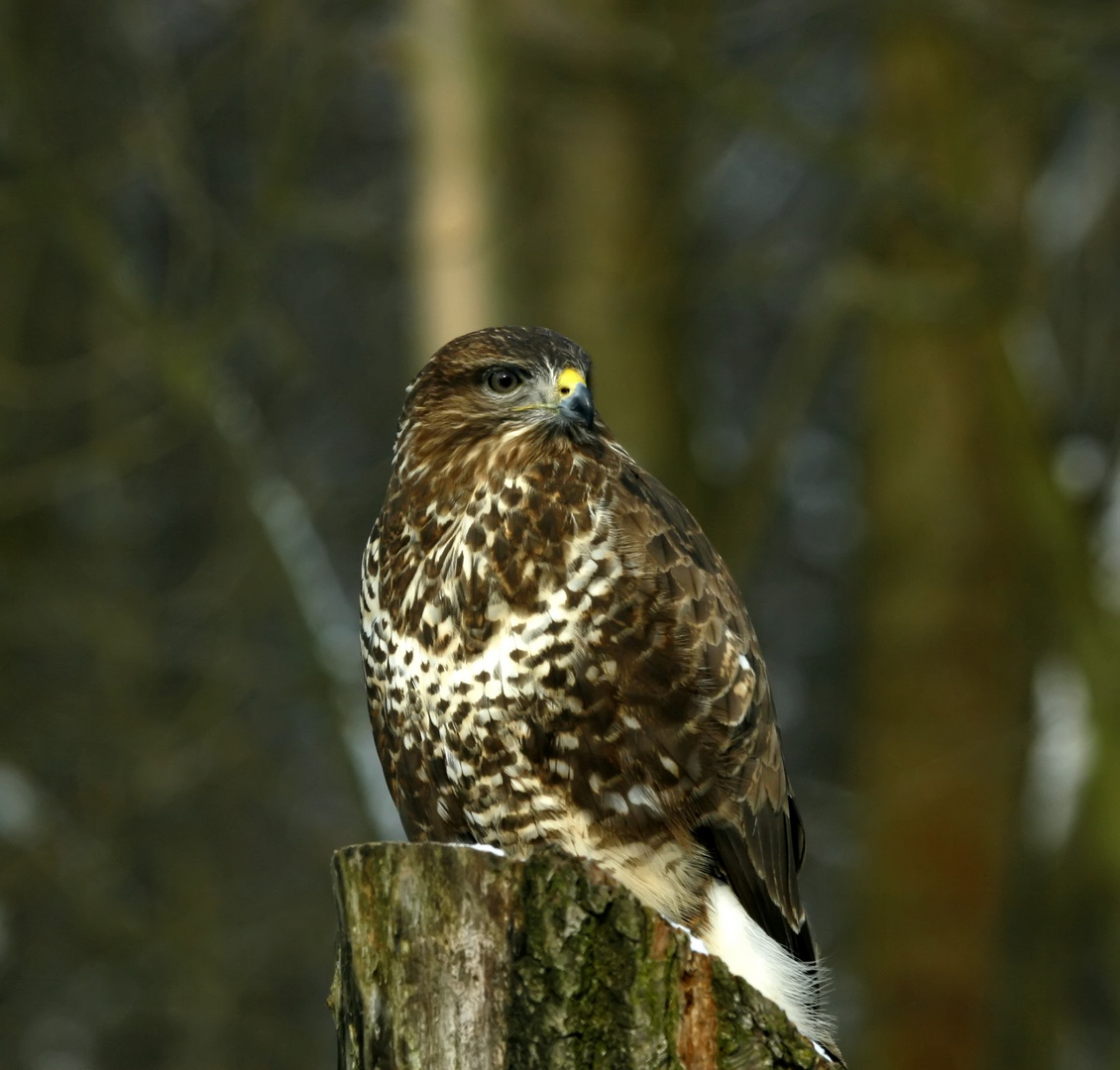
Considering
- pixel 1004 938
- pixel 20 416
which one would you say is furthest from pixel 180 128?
Result: pixel 1004 938

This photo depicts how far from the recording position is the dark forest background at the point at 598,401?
6477mm

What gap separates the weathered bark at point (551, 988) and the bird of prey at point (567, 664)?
74 cm

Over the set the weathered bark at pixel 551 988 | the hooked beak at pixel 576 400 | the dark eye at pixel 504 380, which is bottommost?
the weathered bark at pixel 551 988

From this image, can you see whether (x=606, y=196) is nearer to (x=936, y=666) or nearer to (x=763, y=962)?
(x=936, y=666)

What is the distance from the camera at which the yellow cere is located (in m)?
3.59

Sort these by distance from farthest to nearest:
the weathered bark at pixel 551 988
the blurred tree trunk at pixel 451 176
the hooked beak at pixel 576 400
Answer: the blurred tree trunk at pixel 451 176 → the hooked beak at pixel 576 400 → the weathered bark at pixel 551 988

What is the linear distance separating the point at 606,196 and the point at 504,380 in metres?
3.54

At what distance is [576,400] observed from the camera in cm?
354

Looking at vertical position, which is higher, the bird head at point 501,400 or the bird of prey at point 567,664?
the bird head at point 501,400

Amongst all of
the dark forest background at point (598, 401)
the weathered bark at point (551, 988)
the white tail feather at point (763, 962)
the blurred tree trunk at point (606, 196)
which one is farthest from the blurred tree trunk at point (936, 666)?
the weathered bark at point (551, 988)

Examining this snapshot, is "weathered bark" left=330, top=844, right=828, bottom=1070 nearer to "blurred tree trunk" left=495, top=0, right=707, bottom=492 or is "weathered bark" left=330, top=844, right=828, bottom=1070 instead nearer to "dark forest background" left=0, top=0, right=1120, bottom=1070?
"dark forest background" left=0, top=0, right=1120, bottom=1070

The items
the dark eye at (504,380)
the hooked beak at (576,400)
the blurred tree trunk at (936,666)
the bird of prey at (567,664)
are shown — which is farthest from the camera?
the blurred tree trunk at (936,666)

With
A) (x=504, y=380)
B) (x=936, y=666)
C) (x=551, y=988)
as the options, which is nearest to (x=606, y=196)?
(x=936, y=666)

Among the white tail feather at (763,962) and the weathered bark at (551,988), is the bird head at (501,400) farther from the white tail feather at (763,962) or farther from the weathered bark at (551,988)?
the weathered bark at (551,988)
